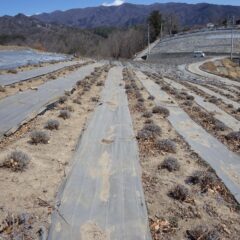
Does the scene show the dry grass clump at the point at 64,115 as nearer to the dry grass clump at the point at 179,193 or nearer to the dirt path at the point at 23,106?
the dirt path at the point at 23,106

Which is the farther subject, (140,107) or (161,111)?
(140,107)

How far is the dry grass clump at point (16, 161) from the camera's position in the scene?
26.7 ft

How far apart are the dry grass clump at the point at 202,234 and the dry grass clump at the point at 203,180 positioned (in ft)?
6.31

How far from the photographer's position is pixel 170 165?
9.05m

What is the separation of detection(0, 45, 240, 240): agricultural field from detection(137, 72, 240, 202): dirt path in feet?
0.10

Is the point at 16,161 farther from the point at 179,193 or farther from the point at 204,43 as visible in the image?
the point at 204,43

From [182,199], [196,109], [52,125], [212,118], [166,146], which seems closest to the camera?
[182,199]

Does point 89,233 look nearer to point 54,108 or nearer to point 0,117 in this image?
point 0,117

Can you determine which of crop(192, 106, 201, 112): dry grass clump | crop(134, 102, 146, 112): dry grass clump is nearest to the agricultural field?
crop(134, 102, 146, 112): dry grass clump

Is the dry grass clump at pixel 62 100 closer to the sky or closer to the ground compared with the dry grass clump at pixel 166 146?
closer to the sky

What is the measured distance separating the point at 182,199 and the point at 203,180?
3.40 ft

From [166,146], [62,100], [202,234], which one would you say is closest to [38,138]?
[166,146]

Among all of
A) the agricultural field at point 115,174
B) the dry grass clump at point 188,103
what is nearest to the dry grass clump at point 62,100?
the agricultural field at point 115,174

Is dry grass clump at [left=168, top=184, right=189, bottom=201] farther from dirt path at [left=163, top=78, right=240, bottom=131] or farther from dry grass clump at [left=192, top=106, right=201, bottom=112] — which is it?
dry grass clump at [left=192, top=106, right=201, bottom=112]
